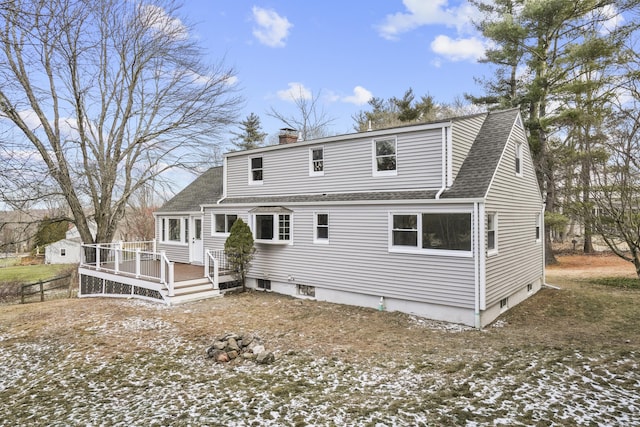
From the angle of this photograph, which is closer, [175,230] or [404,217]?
[404,217]

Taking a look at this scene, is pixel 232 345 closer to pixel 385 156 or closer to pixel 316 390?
pixel 316 390

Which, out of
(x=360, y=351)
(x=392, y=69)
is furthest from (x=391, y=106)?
(x=360, y=351)

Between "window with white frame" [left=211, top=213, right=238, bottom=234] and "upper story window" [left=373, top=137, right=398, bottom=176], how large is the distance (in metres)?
6.45

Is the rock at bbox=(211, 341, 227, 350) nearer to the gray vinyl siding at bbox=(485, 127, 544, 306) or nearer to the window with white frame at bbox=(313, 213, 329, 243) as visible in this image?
the window with white frame at bbox=(313, 213, 329, 243)

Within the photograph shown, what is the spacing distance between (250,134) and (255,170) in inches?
967

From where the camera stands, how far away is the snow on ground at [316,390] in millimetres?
4605

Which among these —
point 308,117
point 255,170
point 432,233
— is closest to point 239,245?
point 255,170

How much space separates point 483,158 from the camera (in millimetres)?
9750

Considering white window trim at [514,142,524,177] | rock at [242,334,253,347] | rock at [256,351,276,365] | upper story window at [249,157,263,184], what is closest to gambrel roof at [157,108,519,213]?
upper story window at [249,157,263,184]

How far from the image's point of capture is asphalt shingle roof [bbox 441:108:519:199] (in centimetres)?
877

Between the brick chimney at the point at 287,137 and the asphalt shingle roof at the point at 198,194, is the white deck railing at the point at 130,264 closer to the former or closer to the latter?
the asphalt shingle roof at the point at 198,194

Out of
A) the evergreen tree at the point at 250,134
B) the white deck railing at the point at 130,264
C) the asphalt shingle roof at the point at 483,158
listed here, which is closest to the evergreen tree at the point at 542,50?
the asphalt shingle roof at the point at 483,158

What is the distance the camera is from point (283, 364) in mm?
6469

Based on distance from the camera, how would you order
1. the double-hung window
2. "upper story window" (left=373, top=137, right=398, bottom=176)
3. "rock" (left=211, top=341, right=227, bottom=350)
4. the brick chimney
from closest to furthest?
"rock" (left=211, top=341, right=227, bottom=350)
"upper story window" (left=373, top=137, right=398, bottom=176)
the double-hung window
the brick chimney
